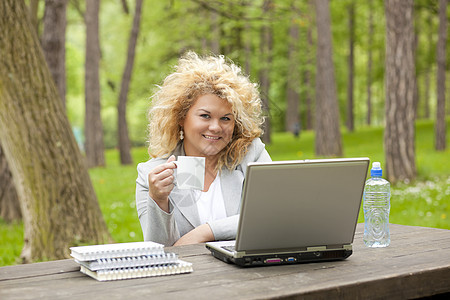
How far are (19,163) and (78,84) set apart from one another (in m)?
33.8

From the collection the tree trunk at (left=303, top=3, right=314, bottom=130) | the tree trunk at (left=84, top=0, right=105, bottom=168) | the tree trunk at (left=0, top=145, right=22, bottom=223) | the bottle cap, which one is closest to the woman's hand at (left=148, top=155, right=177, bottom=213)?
the bottle cap

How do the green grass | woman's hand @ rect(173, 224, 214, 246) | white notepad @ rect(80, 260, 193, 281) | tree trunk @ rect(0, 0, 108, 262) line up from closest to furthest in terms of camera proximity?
white notepad @ rect(80, 260, 193, 281) < woman's hand @ rect(173, 224, 214, 246) < tree trunk @ rect(0, 0, 108, 262) < the green grass

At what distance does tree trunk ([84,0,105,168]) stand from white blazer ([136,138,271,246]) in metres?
16.3

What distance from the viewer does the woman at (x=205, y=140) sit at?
3.24m

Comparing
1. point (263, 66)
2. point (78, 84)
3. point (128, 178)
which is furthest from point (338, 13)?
point (78, 84)

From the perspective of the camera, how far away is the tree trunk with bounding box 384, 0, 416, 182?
434 inches

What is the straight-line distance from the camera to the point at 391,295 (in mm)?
2332

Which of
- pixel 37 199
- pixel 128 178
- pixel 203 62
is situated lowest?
pixel 128 178

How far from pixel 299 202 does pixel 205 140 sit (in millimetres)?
978

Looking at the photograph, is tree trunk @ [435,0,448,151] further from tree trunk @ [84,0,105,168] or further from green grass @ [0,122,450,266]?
tree trunk @ [84,0,105,168]

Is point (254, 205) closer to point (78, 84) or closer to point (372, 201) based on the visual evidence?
point (372, 201)

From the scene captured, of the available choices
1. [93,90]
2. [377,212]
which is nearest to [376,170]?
[377,212]

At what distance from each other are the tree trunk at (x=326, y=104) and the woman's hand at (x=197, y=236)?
48.8ft

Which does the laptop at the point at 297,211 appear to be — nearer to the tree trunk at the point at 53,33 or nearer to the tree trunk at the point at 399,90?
the tree trunk at the point at 53,33
